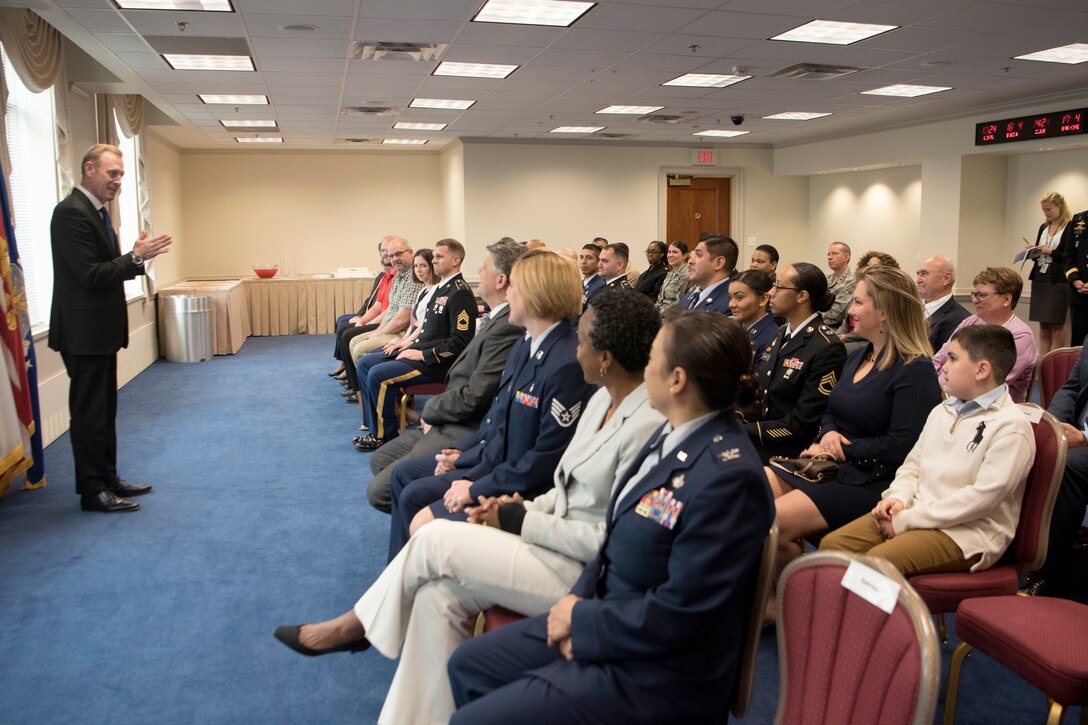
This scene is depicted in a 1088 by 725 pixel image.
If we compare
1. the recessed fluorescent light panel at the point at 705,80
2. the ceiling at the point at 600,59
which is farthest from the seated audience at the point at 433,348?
the recessed fluorescent light panel at the point at 705,80

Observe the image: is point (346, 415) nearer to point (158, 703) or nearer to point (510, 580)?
point (158, 703)

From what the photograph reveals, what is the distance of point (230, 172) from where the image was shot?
1386 cm

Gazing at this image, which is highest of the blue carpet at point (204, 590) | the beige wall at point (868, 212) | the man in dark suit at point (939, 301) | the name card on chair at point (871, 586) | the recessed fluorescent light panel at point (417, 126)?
the recessed fluorescent light panel at point (417, 126)

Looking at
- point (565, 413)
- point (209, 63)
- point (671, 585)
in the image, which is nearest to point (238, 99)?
point (209, 63)

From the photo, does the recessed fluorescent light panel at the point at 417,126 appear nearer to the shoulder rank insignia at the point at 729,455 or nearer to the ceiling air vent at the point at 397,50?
the ceiling air vent at the point at 397,50

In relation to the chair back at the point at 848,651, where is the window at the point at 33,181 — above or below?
above

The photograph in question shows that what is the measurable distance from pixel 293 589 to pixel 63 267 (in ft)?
6.36

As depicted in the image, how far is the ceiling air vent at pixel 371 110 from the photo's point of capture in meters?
9.45

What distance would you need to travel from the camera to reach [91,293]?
12.8 ft

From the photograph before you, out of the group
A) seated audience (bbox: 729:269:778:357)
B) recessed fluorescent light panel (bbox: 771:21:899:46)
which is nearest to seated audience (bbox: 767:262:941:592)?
seated audience (bbox: 729:269:778:357)

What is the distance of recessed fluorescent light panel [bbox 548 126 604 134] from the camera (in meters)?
11.5

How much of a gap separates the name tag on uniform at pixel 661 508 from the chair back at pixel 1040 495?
1296 millimetres

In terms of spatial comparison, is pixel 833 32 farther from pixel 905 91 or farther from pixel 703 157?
pixel 703 157

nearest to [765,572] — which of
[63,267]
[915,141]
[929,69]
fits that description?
[63,267]
